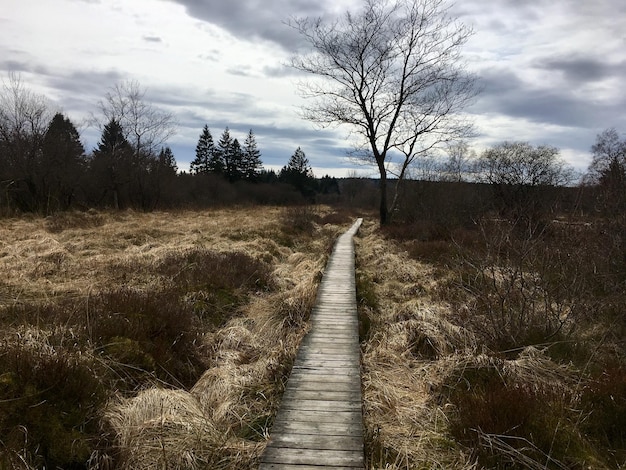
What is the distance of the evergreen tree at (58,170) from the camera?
23969 mm

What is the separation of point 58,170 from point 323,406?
26004mm

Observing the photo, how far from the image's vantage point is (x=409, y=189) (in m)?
25.4

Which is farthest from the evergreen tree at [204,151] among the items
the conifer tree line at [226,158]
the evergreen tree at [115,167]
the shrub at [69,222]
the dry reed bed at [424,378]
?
the dry reed bed at [424,378]

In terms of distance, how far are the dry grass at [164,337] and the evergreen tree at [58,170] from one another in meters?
14.5

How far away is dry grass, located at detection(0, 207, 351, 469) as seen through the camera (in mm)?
3309

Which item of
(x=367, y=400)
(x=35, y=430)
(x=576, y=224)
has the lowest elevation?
(x=367, y=400)

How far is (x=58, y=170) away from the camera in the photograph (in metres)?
24.4

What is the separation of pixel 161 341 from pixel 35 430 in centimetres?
222

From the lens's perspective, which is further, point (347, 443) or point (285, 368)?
point (285, 368)

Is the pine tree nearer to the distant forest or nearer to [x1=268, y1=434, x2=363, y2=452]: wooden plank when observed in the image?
the distant forest

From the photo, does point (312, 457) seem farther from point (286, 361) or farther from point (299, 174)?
point (299, 174)

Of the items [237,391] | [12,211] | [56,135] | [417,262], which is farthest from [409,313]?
[56,135]

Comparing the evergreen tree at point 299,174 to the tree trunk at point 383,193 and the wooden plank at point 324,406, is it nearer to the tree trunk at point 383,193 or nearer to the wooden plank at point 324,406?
the tree trunk at point 383,193

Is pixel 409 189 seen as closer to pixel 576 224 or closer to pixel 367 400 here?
pixel 576 224
